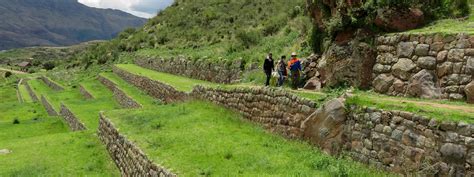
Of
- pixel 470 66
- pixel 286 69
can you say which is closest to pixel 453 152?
pixel 470 66

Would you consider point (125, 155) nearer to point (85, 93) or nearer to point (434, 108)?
point (434, 108)

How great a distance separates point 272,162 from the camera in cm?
1077

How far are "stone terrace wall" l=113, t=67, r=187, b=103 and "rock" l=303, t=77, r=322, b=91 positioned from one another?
305 inches

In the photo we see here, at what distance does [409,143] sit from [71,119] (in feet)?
82.6

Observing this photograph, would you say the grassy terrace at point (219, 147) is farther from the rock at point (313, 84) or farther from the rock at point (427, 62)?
the rock at point (427, 62)

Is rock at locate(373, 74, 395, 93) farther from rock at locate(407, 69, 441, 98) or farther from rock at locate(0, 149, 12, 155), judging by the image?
rock at locate(0, 149, 12, 155)

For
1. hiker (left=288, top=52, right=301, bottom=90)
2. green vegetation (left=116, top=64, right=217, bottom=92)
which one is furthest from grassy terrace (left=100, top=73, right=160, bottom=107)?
hiker (left=288, top=52, right=301, bottom=90)

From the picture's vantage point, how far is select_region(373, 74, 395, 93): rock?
1286cm

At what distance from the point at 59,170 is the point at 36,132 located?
17064 mm

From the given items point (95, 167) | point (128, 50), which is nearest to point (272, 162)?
point (95, 167)

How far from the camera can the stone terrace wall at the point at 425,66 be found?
10.9m

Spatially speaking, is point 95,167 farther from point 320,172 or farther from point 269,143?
point 320,172

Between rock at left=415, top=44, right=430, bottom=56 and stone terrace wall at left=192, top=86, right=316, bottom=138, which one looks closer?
rock at left=415, top=44, right=430, bottom=56

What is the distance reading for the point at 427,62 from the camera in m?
11.8
